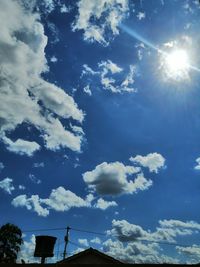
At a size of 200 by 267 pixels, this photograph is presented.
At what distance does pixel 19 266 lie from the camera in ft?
56.0

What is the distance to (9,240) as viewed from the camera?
181ft

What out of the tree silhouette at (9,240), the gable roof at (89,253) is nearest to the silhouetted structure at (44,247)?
the gable roof at (89,253)

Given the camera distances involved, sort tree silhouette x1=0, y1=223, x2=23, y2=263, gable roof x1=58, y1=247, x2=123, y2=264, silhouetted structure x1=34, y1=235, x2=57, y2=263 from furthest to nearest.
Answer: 1. tree silhouette x1=0, y1=223, x2=23, y2=263
2. gable roof x1=58, y1=247, x2=123, y2=264
3. silhouetted structure x1=34, y1=235, x2=57, y2=263

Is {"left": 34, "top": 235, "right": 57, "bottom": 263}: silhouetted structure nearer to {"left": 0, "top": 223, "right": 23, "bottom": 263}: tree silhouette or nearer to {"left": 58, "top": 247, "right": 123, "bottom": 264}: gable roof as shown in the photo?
{"left": 58, "top": 247, "right": 123, "bottom": 264}: gable roof

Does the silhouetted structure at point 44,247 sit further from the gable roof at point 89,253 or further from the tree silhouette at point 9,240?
the tree silhouette at point 9,240

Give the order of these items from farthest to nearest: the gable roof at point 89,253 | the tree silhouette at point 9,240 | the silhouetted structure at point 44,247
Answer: the tree silhouette at point 9,240
the gable roof at point 89,253
the silhouetted structure at point 44,247

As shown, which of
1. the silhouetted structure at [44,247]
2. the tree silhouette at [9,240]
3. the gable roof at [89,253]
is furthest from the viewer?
the tree silhouette at [9,240]

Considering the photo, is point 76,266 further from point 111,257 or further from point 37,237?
point 111,257

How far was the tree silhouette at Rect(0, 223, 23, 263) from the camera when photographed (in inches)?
2128

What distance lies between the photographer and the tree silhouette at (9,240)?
54.1 m

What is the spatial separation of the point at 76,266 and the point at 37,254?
7.44 metres

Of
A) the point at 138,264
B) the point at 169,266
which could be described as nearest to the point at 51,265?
the point at 138,264

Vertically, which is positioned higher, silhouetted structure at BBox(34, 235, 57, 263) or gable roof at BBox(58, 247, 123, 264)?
gable roof at BBox(58, 247, 123, 264)

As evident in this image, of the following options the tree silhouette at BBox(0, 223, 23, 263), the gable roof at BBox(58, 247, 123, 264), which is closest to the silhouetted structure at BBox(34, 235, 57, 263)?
the gable roof at BBox(58, 247, 123, 264)
